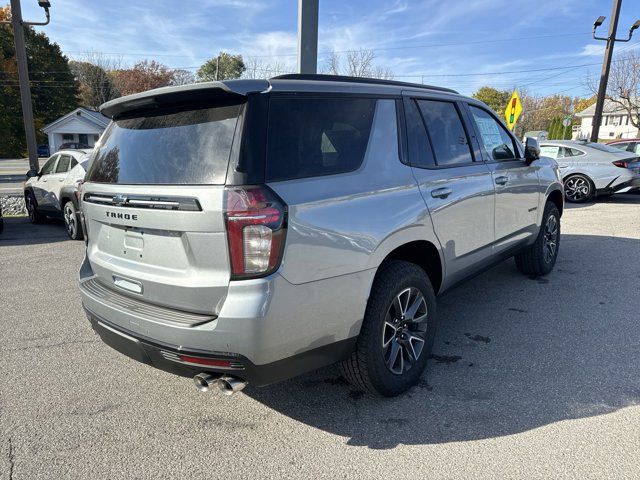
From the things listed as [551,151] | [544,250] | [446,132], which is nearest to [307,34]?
[446,132]

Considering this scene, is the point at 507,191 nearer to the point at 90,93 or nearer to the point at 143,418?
the point at 143,418

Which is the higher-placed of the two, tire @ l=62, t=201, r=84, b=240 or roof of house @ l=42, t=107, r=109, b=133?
roof of house @ l=42, t=107, r=109, b=133

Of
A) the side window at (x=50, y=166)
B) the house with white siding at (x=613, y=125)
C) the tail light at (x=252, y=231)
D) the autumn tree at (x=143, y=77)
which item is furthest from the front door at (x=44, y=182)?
the house with white siding at (x=613, y=125)

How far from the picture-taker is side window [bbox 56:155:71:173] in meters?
8.48

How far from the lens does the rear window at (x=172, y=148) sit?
7.43ft

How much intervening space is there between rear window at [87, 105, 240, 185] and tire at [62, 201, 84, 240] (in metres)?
5.51

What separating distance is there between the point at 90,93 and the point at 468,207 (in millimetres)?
66790

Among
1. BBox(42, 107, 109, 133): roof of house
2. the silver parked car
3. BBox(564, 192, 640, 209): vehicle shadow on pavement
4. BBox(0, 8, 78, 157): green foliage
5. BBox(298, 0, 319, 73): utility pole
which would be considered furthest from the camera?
BBox(42, 107, 109, 133): roof of house

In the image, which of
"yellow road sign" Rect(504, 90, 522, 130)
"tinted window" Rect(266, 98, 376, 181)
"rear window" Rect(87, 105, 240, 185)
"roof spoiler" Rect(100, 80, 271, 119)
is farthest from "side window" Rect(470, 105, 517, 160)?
"yellow road sign" Rect(504, 90, 522, 130)

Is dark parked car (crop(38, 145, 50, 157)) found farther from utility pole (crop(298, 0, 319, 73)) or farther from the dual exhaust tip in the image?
the dual exhaust tip

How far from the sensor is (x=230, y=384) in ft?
7.51

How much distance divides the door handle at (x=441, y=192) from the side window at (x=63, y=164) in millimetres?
7576

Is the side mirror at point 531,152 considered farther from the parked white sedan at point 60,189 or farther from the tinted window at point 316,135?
the parked white sedan at point 60,189

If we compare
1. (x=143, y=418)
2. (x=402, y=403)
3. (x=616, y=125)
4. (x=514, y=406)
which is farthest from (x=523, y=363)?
(x=616, y=125)
